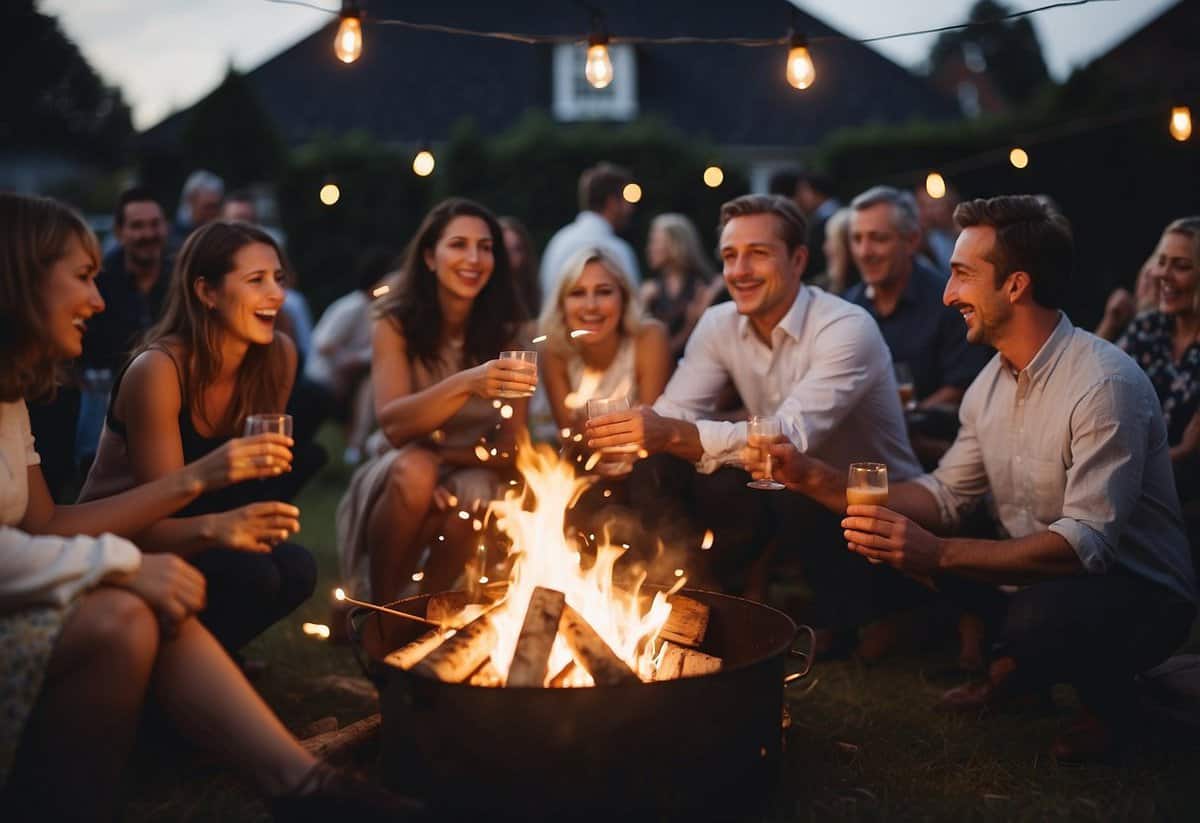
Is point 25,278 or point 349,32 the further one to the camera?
point 349,32

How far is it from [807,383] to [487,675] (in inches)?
75.5

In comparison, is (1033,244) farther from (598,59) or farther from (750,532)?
(598,59)

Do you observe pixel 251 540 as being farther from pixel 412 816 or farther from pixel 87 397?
pixel 87 397

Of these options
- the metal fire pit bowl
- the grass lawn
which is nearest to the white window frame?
the grass lawn

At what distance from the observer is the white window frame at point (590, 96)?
787 inches

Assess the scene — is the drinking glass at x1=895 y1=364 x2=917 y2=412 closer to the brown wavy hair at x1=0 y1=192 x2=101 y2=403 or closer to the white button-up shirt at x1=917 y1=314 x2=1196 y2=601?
the white button-up shirt at x1=917 y1=314 x2=1196 y2=601

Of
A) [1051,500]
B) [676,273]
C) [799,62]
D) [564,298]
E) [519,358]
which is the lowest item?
[1051,500]

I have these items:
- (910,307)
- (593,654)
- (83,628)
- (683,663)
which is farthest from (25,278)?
(910,307)

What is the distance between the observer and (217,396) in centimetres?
387

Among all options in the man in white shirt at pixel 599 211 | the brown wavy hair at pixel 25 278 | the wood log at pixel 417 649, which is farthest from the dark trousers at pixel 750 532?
the man in white shirt at pixel 599 211

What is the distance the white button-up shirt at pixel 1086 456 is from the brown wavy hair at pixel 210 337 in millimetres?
2666

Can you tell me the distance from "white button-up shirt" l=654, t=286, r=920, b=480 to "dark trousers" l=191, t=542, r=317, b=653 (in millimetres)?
1656

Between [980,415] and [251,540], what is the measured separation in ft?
8.49

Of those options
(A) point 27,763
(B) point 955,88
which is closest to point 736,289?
(A) point 27,763
